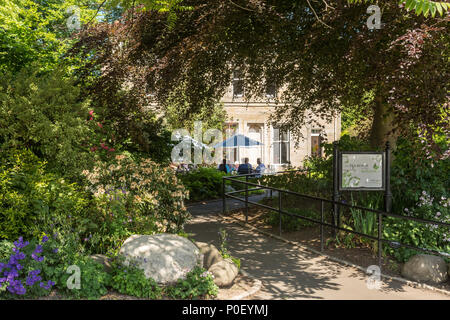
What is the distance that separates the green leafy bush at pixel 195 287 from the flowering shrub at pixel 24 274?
1.38m

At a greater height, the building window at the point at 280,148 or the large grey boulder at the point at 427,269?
the building window at the point at 280,148

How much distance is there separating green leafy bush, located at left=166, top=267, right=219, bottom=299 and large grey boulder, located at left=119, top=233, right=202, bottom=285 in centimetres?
10

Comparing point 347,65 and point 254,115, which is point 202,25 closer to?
point 347,65

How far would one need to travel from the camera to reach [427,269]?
5.85 m

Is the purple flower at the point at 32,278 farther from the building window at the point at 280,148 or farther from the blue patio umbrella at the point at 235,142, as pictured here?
the building window at the point at 280,148

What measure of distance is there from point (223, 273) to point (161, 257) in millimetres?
874

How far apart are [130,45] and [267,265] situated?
5646 mm

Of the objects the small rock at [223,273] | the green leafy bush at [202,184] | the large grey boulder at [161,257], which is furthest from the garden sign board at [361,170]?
the green leafy bush at [202,184]

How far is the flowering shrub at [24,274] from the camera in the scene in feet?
14.7

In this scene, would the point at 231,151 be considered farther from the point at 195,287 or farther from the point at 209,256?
the point at 195,287

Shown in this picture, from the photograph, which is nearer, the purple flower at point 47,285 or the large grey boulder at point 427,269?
the purple flower at point 47,285

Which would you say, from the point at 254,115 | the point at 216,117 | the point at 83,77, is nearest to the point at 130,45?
the point at 83,77

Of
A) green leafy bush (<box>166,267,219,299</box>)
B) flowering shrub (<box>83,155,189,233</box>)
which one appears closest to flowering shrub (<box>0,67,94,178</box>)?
flowering shrub (<box>83,155,189,233</box>)

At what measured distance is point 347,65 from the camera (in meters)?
7.86
